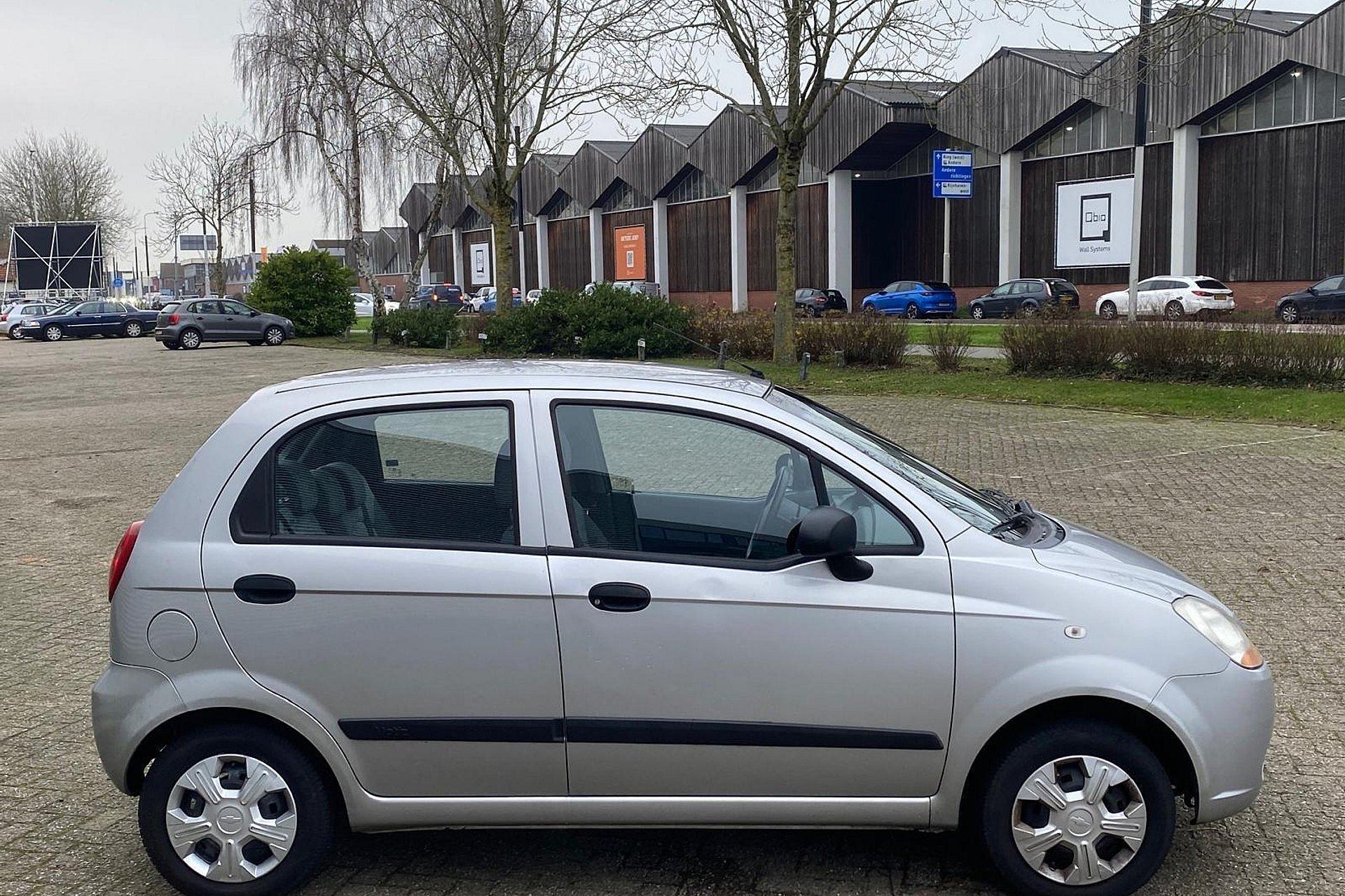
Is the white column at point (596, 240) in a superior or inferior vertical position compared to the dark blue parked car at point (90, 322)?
superior

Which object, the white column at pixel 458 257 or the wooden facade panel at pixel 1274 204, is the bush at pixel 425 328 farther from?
the white column at pixel 458 257

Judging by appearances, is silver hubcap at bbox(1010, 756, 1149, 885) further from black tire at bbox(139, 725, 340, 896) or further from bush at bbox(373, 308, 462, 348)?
bush at bbox(373, 308, 462, 348)

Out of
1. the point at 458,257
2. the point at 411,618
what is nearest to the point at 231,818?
the point at 411,618

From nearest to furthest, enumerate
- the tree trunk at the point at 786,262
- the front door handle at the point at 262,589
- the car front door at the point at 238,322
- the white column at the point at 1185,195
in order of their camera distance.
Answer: the front door handle at the point at 262,589 → the tree trunk at the point at 786,262 → the white column at the point at 1185,195 → the car front door at the point at 238,322

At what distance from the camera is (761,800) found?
3740mm

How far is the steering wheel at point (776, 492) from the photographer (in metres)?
3.91

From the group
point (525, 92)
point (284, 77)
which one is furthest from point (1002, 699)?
point (284, 77)

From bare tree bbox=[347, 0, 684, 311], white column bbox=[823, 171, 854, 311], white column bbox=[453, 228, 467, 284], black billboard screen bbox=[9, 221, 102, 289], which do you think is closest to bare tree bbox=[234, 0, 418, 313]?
bare tree bbox=[347, 0, 684, 311]

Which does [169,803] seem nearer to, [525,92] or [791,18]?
[791,18]

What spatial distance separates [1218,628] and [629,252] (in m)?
63.7

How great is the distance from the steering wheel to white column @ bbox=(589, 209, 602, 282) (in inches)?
2577

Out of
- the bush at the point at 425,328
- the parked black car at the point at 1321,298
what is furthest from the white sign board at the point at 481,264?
the parked black car at the point at 1321,298

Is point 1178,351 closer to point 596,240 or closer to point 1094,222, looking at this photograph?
point 1094,222

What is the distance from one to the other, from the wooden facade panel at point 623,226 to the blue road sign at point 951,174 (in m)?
20.8
